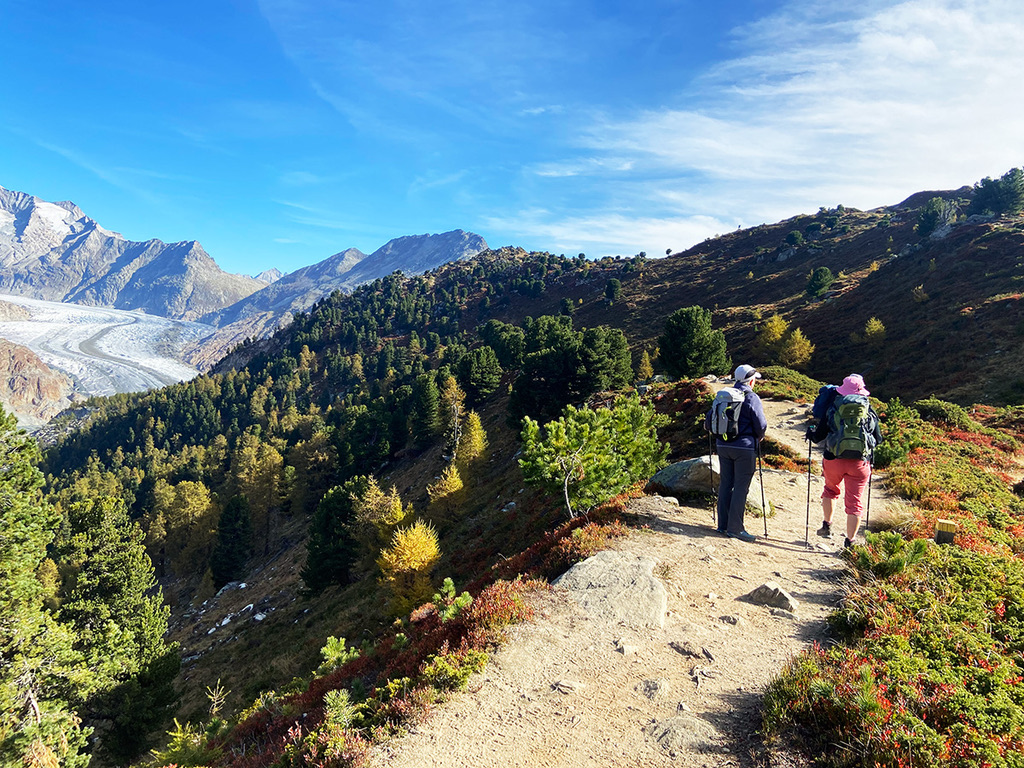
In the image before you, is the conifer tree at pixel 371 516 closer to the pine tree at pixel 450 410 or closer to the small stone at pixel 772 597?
the pine tree at pixel 450 410

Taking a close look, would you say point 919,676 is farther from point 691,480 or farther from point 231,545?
point 231,545

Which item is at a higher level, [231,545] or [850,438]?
[850,438]

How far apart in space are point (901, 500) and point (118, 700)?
3377 cm

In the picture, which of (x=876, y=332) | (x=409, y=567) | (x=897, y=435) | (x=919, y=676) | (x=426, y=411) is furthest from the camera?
(x=426, y=411)

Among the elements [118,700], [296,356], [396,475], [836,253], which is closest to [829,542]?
[118,700]

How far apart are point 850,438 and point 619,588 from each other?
5.82 meters

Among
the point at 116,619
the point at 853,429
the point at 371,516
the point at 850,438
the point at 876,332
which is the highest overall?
the point at 876,332

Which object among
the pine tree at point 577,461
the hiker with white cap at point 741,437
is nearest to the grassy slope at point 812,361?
the pine tree at point 577,461

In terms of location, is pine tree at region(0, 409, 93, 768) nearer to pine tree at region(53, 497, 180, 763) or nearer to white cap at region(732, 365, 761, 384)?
pine tree at region(53, 497, 180, 763)

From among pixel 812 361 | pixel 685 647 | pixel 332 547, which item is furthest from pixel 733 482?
pixel 812 361

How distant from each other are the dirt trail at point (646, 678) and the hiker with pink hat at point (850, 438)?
153 centimetres

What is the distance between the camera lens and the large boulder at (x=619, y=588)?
8.05 m

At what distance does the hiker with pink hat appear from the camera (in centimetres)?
914

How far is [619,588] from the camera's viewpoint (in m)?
8.75
